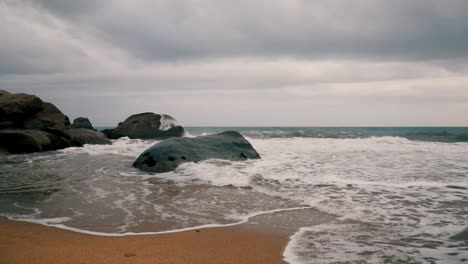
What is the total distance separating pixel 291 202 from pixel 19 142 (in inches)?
555

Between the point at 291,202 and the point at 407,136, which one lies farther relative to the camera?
the point at 407,136

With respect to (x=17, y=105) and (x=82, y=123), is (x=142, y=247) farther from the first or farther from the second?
(x=82, y=123)

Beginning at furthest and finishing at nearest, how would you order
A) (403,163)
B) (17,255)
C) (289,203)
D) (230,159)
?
(230,159) → (403,163) → (289,203) → (17,255)

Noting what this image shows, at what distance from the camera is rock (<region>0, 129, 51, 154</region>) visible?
49.0 ft

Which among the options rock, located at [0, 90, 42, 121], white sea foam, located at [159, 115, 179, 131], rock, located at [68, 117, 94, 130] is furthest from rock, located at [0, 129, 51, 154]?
rock, located at [68, 117, 94, 130]

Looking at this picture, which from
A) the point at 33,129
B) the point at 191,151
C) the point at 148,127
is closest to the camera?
the point at 191,151

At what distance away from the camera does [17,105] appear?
62.4 ft

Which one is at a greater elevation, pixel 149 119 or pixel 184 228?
pixel 149 119

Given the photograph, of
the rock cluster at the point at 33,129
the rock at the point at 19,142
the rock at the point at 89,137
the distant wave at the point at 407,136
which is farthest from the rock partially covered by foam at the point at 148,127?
the rock at the point at 19,142

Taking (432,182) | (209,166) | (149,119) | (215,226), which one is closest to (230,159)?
(209,166)

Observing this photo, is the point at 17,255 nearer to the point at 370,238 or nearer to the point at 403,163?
the point at 370,238

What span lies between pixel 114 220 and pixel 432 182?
229 inches

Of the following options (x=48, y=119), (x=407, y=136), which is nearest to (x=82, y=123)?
(x=48, y=119)

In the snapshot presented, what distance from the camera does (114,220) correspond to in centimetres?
442
